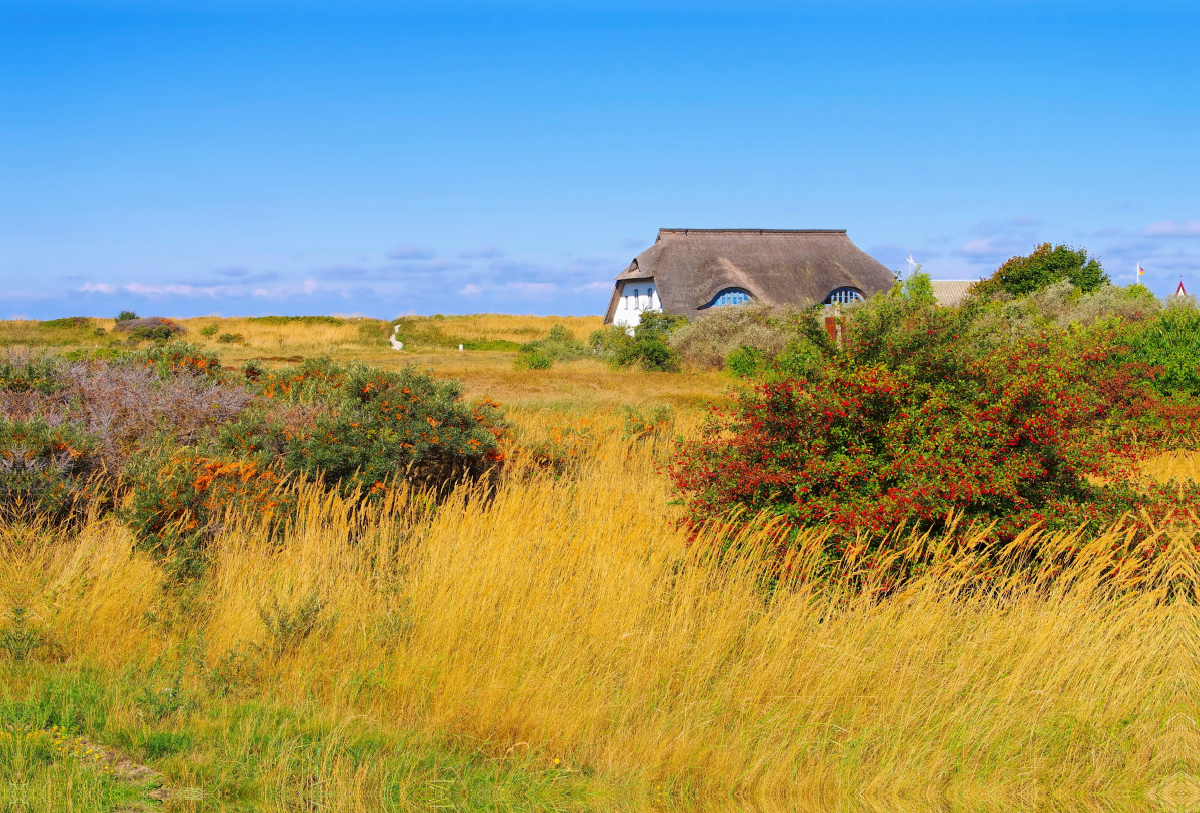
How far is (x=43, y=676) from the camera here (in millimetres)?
4926

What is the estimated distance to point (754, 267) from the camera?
154 feet

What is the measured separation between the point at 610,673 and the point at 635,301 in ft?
147

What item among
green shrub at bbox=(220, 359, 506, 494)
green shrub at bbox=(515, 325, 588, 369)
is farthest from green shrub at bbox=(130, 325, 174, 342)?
green shrub at bbox=(220, 359, 506, 494)

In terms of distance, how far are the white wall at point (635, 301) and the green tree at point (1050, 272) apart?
16.4 metres

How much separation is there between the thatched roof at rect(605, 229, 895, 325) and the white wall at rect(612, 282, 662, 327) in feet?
1.86

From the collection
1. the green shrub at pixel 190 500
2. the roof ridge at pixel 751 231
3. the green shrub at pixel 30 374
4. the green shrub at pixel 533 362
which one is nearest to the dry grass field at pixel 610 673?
the green shrub at pixel 190 500

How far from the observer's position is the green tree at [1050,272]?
116 ft

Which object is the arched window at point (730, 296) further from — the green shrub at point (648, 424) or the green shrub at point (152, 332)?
the green shrub at point (648, 424)

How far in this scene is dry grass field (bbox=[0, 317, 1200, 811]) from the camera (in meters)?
4.05

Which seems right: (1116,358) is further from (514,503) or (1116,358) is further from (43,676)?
(43,676)

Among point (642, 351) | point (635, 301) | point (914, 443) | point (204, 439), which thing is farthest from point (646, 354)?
point (914, 443)

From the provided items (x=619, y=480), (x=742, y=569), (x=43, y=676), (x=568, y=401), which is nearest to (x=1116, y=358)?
(x=568, y=401)

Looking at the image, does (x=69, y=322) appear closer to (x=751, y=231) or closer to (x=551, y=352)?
A: (x=551, y=352)

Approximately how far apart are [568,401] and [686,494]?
35.0ft
